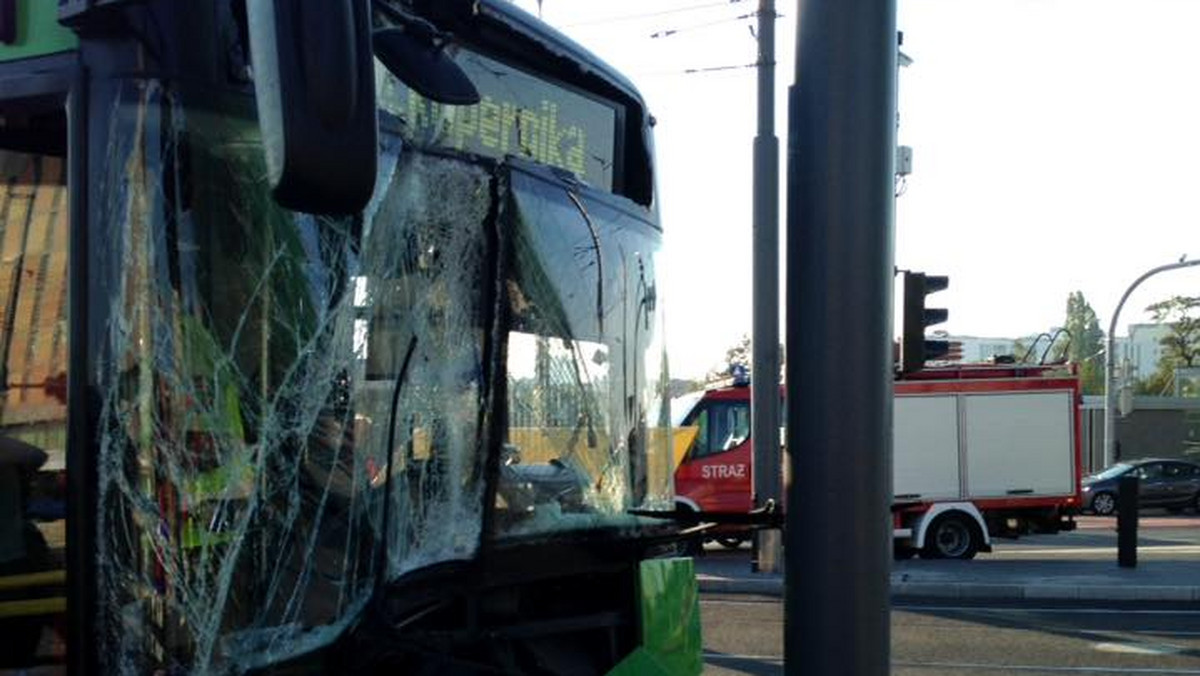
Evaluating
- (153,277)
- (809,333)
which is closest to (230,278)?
(153,277)

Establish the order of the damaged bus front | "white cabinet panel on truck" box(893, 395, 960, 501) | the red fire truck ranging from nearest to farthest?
the damaged bus front, the red fire truck, "white cabinet panel on truck" box(893, 395, 960, 501)

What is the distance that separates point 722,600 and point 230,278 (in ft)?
42.2

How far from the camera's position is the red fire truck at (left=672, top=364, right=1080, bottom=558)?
19438 mm

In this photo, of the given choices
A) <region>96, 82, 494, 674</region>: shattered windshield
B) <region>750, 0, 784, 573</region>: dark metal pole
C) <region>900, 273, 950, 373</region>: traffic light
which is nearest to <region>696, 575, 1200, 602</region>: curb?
<region>750, 0, 784, 573</region>: dark metal pole

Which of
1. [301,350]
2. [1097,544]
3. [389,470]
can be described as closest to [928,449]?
[1097,544]

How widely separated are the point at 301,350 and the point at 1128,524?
52.1 feet

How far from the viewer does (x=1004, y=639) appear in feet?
39.1

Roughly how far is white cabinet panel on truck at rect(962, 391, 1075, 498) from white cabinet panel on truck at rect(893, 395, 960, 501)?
9.7 inches

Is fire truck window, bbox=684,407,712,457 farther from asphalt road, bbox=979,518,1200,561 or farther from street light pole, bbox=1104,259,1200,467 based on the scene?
street light pole, bbox=1104,259,1200,467

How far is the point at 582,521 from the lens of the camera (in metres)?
3.77

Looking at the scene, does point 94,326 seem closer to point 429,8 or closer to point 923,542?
point 429,8

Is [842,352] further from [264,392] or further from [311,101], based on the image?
[311,101]

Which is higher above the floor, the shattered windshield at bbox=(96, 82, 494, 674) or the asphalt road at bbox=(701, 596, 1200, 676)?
the shattered windshield at bbox=(96, 82, 494, 674)

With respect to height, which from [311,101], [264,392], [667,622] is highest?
[311,101]
